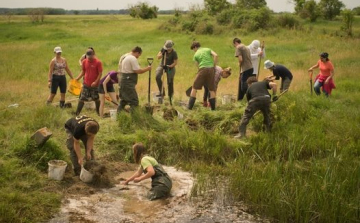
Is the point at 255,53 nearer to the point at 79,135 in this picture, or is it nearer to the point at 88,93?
the point at 88,93

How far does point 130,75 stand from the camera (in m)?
8.84

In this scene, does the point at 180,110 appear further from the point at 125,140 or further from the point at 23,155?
the point at 23,155

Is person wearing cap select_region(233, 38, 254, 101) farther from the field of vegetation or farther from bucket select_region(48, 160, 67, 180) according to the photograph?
bucket select_region(48, 160, 67, 180)

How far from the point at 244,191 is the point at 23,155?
11.6 ft

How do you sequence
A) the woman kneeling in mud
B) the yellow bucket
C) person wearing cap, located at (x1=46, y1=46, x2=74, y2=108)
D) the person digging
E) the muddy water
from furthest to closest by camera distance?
1. the yellow bucket
2. person wearing cap, located at (x1=46, y1=46, x2=74, y2=108)
3. the person digging
4. the woman kneeling in mud
5. the muddy water

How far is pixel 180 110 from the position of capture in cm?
967

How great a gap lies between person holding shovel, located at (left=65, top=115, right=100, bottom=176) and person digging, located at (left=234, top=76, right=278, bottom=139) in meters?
3.05

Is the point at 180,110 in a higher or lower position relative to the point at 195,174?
higher

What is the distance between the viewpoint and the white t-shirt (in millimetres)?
8727

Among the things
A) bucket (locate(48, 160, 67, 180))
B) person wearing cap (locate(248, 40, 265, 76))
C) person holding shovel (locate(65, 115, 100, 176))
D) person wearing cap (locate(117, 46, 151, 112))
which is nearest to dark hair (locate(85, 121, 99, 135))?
person holding shovel (locate(65, 115, 100, 176))

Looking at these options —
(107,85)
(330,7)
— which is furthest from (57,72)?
(330,7)

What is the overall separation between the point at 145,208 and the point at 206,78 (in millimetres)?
4596

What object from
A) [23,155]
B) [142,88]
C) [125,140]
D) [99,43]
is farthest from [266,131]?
[99,43]

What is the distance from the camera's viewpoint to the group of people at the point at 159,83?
6301 millimetres
